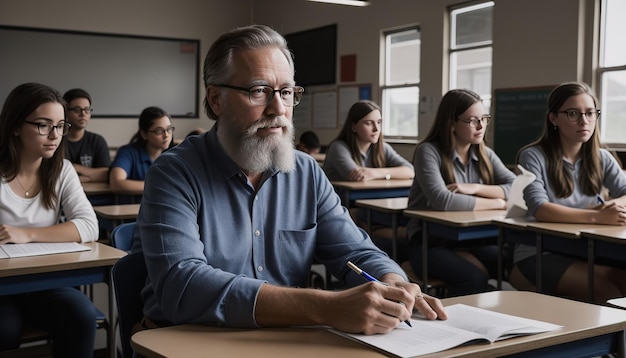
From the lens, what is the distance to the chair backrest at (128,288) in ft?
5.47

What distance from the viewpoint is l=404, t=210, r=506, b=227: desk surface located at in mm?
3286

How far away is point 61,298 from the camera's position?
2436 mm

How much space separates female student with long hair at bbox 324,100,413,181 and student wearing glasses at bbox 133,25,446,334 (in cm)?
342

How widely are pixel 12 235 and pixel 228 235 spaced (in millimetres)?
1256

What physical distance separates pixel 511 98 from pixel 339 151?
7.02ft

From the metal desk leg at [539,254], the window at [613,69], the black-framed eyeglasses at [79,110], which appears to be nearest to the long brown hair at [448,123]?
the metal desk leg at [539,254]

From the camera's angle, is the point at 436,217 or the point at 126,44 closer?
the point at 436,217

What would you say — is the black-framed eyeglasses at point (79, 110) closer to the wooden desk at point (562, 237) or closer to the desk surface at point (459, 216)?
the desk surface at point (459, 216)

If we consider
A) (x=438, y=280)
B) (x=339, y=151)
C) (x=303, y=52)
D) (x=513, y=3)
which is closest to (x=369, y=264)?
(x=438, y=280)

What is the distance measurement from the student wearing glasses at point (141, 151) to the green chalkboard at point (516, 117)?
11.1ft

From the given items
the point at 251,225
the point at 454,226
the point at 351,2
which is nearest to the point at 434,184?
the point at 454,226

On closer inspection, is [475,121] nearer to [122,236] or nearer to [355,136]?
[355,136]

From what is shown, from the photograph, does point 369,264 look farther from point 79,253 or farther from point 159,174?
point 79,253

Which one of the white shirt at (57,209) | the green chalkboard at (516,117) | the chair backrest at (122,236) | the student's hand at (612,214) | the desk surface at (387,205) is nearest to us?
the chair backrest at (122,236)
